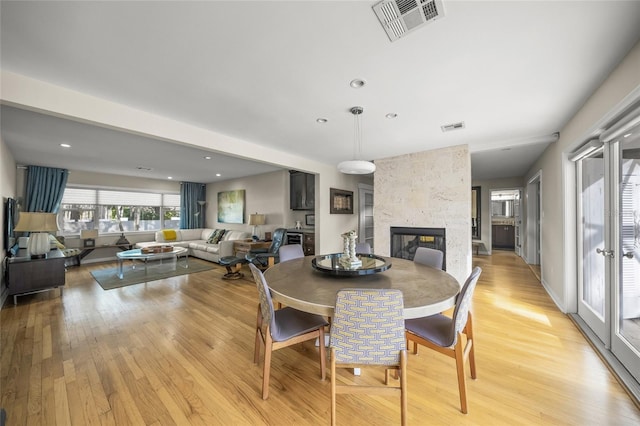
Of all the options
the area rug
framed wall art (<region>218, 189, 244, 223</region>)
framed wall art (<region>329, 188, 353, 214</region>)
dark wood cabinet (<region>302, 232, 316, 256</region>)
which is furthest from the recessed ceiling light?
framed wall art (<region>218, 189, 244, 223</region>)

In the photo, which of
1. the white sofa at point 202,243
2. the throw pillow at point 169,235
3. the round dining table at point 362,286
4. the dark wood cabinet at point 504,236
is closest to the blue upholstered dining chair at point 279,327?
the round dining table at point 362,286

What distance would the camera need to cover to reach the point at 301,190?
577cm

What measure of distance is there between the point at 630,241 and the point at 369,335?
232 centimetres

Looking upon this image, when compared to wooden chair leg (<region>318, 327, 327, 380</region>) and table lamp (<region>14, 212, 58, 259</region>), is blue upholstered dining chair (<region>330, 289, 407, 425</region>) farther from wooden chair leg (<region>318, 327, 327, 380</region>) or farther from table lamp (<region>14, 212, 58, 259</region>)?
table lamp (<region>14, 212, 58, 259</region>)

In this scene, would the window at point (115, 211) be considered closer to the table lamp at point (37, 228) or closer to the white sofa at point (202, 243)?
the white sofa at point (202, 243)

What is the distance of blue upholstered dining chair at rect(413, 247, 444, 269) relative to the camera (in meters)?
2.43

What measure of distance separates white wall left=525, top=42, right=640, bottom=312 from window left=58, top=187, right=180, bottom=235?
935 centimetres

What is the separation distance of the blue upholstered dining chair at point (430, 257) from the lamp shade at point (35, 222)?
526 cm

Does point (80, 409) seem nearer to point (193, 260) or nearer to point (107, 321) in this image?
point (107, 321)

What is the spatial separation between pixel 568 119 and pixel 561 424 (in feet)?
10.1

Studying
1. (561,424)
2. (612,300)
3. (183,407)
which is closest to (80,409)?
(183,407)

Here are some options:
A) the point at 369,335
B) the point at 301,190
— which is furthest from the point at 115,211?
the point at 369,335

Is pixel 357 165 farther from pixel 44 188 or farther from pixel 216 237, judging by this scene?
pixel 44 188

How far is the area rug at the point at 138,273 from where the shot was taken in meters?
4.38
